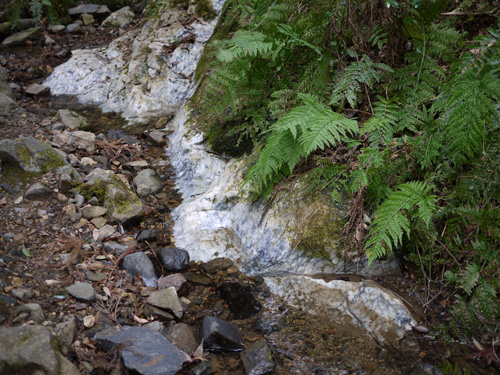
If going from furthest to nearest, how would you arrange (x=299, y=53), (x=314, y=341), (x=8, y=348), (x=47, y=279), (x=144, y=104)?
(x=144, y=104), (x=299, y=53), (x=47, y=279), (x=314, y=341), (x=8, y=348)

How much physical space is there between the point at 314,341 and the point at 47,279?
7.06ft

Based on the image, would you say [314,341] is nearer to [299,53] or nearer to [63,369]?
[63,369]

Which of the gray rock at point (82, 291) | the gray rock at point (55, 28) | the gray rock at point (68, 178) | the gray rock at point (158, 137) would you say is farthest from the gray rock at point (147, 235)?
the gray rock at point (55, 28)

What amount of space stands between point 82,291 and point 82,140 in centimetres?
282

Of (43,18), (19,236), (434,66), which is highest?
(434,66)

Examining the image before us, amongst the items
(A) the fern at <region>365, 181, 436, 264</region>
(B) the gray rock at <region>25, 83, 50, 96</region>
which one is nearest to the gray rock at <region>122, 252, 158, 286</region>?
(A) the fern at <region>365, 181, 436, 264</region>

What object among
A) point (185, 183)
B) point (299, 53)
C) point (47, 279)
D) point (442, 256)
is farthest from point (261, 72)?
point (47, 279)

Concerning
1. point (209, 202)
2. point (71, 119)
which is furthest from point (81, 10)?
point (209, 202)

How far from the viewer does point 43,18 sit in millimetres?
8695

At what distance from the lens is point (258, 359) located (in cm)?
263

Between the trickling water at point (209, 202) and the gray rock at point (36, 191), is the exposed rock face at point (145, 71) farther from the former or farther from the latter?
the gray rock at point (36, 191)

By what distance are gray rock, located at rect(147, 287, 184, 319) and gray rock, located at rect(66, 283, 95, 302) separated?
0.44 metres

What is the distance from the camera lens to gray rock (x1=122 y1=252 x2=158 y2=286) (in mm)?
3373

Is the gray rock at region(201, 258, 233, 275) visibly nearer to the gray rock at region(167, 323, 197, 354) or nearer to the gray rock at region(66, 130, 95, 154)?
the gray rock at region(167, 323, 197, 354)
